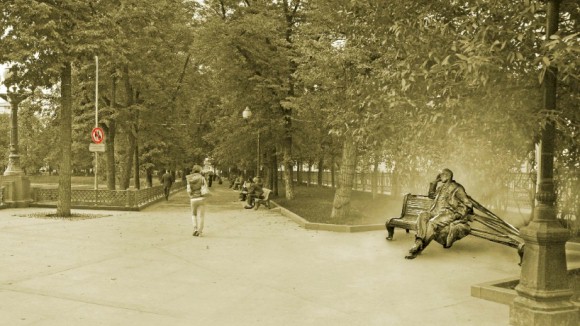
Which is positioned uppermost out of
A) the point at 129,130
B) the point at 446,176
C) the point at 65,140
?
the point at 129,130

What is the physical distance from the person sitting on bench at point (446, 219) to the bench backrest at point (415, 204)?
68.9 inches

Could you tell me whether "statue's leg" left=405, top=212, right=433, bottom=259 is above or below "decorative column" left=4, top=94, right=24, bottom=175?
below

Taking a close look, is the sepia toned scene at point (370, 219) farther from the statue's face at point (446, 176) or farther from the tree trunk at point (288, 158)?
the tree trunk at point (288, 158)

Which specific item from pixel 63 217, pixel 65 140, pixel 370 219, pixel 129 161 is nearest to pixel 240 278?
pixel 370 219

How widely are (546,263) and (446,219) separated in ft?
13.7

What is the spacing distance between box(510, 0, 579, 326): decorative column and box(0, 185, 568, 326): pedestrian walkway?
0.44m

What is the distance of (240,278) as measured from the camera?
870 cm

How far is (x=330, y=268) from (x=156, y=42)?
22665 millimetres

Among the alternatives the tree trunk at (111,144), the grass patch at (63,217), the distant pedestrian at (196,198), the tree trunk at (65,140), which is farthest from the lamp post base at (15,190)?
the distant pedestrian at (196,198)

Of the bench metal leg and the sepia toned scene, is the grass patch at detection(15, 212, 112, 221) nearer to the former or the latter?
the sepia toned scene

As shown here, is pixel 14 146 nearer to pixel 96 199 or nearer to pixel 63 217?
pixel 96 199

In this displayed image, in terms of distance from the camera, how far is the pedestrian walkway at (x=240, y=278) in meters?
6.49

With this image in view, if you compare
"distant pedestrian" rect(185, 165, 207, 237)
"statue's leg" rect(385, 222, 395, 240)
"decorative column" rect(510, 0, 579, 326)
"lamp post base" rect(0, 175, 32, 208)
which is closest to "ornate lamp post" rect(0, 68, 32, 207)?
"lamp post base" rect(0, 175, 32, 208)

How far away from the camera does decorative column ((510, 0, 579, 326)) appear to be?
5910mm
